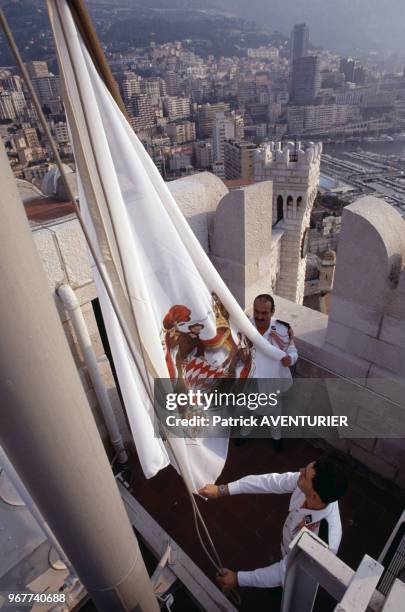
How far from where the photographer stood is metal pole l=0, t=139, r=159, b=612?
0.96m

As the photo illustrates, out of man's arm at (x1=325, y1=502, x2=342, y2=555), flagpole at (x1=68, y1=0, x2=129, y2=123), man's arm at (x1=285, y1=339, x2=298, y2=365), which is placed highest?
flagpole at (x1=68, y1=0, x2=129, y2=123)

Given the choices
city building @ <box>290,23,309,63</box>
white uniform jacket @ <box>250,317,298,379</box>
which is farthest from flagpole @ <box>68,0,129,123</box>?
city building @ <box>290,23,309,63</box>

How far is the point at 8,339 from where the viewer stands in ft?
3.18

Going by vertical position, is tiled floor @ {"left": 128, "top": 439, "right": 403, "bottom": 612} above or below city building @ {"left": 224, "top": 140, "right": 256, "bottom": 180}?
above

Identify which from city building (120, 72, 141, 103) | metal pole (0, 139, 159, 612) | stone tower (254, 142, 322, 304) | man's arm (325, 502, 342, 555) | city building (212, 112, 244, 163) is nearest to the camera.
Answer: metal pole (0, 139, 159, 612)

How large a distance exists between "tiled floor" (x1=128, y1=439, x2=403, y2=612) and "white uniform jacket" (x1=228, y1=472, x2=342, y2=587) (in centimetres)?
48

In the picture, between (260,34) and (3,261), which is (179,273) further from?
(260,34)

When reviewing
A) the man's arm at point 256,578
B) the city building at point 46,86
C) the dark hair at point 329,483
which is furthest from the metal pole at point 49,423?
the city building at point 46,86

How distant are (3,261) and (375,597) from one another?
1.54 meters

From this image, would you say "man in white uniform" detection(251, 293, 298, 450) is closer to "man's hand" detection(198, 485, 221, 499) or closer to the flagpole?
"man's hand" detection(198, 485, 221, 499)

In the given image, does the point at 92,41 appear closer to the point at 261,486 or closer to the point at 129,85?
the point at 261,486

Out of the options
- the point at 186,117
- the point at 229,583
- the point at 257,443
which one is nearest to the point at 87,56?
the point at 229,583

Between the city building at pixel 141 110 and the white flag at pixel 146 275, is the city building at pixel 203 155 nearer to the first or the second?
the city building at pixel 141 110

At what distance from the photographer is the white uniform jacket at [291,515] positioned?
2.26 metres
